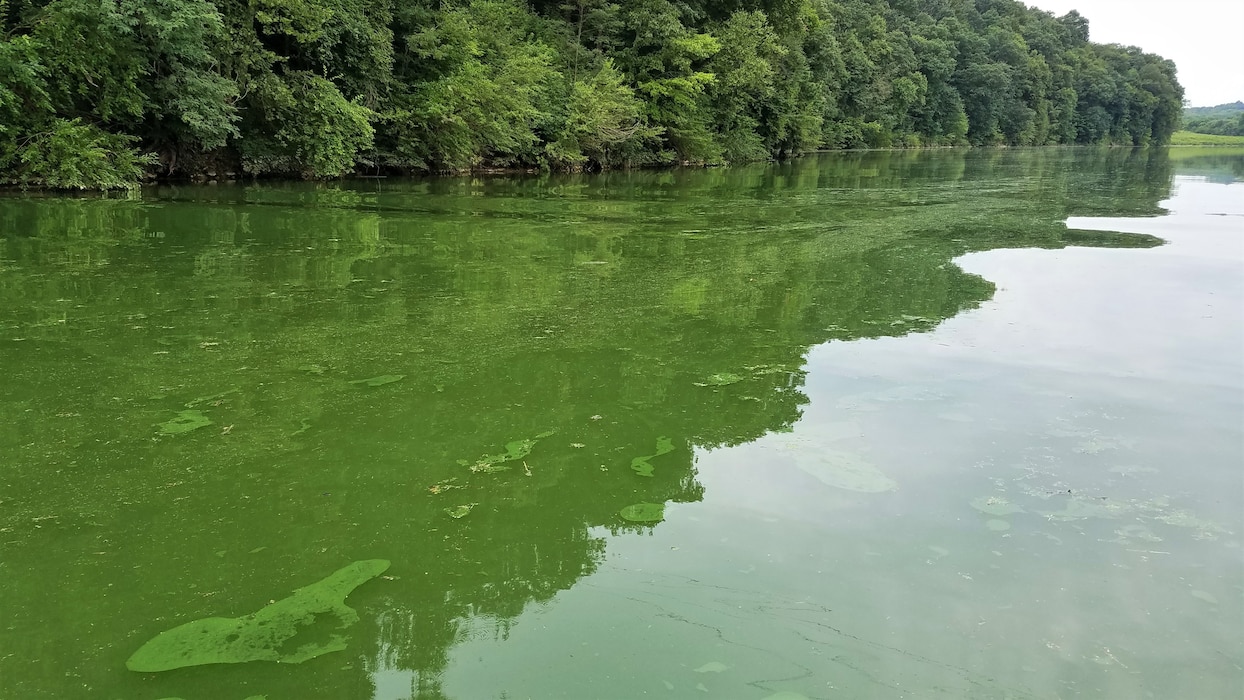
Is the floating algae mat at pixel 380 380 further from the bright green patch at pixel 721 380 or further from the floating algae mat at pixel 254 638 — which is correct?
the floating algae mat at pixel 254 638

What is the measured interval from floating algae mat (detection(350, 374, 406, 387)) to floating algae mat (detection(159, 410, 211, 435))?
0.65 m

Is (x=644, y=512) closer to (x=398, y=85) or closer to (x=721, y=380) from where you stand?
(x=721, y=380)

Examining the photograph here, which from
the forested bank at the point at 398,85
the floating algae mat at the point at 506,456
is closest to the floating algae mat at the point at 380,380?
the floating algae mat at the point at 506,456

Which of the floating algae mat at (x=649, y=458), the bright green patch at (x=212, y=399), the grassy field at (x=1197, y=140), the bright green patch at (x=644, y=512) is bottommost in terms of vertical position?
the bright green patch at (x=644, y=512)

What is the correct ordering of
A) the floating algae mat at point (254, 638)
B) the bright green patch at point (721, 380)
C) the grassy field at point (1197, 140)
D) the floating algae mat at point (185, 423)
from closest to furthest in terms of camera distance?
1. the floating algae mat at point (254, 638)
2. the floating algae mat at point (185, 423)
3. the bright green patch at point (721, 380)
4. the grassy field at point (1197, 140)

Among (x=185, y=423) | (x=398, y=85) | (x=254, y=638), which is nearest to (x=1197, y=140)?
(x=398, y=85)

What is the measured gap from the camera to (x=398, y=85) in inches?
595

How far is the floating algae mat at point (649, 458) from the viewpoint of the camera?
9.16 ft

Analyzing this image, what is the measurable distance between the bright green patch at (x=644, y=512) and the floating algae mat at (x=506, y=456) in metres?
0.49

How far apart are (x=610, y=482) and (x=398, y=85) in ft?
46.9

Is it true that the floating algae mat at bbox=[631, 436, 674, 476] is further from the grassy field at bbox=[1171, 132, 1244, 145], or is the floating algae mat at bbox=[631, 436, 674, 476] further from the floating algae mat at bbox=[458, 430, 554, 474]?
the grassy field at bbox=[1171, 132, 1244, 145]

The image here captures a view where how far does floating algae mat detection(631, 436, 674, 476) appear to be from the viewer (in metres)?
2.79

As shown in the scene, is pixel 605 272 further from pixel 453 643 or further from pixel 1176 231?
pixel 1176 231

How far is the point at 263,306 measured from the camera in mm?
4734
